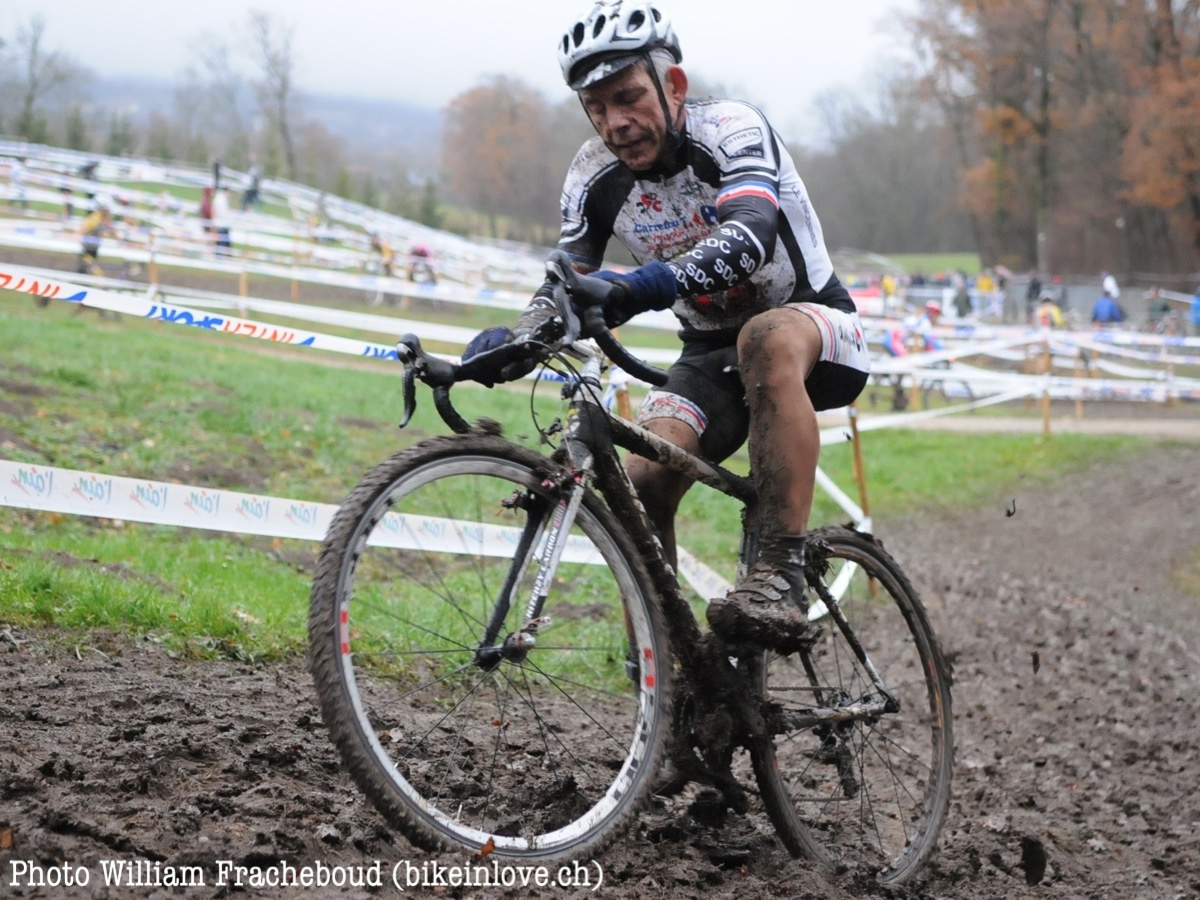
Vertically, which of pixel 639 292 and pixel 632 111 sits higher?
pixel 632 111

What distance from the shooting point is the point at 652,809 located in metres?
3.62

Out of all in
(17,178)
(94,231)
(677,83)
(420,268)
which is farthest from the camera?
(17,178)

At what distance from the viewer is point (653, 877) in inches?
134

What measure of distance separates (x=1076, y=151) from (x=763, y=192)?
53.5 meters

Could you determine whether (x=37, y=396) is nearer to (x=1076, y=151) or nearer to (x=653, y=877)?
(x=653, y=877)

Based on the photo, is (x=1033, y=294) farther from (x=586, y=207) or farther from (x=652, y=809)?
(x=652, y=809)

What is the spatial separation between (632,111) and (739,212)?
50 cm

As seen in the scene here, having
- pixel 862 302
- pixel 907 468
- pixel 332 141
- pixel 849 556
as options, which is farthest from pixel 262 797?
pixel 332 141

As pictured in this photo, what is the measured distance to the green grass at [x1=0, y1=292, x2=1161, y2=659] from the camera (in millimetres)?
5137

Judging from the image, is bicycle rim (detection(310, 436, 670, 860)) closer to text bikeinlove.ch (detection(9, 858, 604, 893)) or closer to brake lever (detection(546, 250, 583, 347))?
text bikeinlove.ch (detection(9, 858, 604, 893))

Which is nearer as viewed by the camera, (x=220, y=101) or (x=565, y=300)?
(x=565, y=300)

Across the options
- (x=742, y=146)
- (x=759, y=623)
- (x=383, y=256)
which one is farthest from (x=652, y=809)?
(x=383, y=256)

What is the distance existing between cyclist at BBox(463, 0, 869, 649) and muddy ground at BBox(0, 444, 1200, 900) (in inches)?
40.1

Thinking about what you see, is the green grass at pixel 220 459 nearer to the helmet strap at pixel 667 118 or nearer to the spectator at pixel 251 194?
the helmet strap at pixel 667 118
